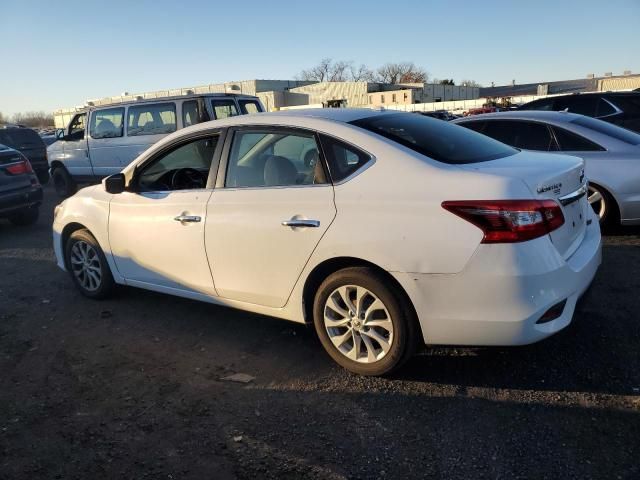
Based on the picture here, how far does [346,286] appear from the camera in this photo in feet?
10.4

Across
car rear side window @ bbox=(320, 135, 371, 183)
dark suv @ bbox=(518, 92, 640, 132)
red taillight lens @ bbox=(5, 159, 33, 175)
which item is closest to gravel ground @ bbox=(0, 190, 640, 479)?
car rear side window @ bbox=(320, 135, 371, 183)

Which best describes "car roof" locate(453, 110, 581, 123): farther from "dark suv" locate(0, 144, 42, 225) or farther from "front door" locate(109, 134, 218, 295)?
"dark suv" locate(0, 144, 42, 225)

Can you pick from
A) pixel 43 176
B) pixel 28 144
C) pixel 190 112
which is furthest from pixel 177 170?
pixel 43 176

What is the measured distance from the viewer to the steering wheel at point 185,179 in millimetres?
4097

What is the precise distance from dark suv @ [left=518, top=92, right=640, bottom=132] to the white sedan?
20.6 ft

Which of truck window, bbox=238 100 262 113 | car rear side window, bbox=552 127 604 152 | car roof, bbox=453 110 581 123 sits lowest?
car rear side window, bbox=552 127 604 152

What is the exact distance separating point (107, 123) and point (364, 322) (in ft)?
30.4

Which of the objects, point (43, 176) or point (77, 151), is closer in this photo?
point (77, 151)

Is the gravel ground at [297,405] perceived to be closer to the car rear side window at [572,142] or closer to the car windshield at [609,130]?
the car rear side window at [572,142]

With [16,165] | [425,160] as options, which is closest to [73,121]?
[16,165]

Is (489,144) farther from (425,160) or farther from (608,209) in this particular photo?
(608,209)

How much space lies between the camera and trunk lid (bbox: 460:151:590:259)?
112 inches

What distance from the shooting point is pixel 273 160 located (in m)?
3.61

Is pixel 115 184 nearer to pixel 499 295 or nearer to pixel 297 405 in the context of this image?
pixel 297 405
